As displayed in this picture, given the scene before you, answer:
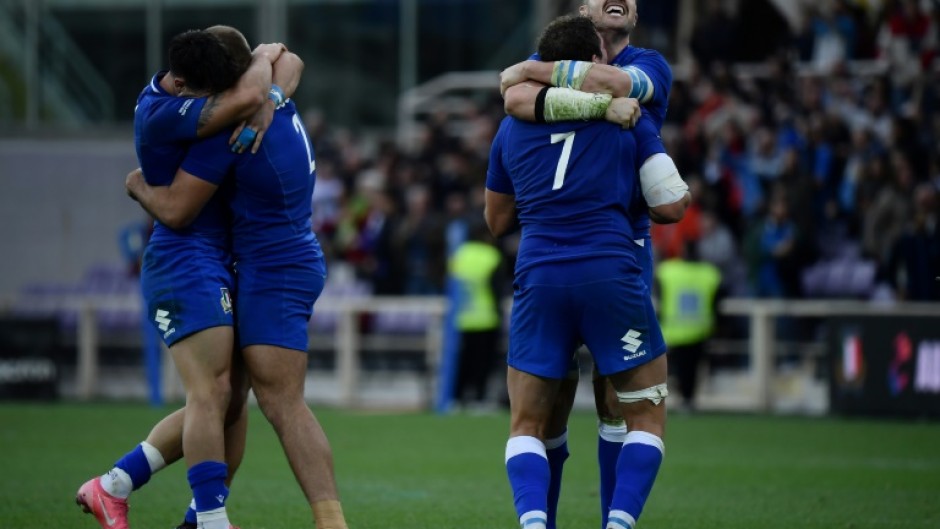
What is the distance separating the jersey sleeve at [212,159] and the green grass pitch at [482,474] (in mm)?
2426

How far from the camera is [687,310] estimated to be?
63.6 ft

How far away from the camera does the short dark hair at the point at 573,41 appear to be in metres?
7.25

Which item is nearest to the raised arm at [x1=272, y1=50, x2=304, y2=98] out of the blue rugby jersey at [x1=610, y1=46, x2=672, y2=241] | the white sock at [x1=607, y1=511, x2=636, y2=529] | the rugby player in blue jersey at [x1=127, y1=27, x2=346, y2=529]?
the rugby player in blue jersey at [x1=127, y1=27, x2=346, y2=529]

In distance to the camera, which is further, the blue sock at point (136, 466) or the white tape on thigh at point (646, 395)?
the blue sock at point (136, 466)

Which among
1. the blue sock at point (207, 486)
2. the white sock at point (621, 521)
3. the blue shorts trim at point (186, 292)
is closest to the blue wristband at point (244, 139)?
the blue shorts trim at point (186, 292)

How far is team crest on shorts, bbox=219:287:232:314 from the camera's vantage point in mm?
7586

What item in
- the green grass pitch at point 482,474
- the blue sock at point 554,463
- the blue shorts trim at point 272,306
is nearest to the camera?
the blue shorts trim at point 272,306

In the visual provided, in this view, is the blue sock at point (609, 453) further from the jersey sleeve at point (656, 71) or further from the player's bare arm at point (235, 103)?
the player's bare arm at point (235, 103)

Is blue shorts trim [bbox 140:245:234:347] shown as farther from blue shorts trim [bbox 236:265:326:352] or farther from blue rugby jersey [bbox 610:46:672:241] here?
blue rugby jersey [bbox 610:46:672:241]

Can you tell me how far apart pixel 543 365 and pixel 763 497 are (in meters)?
4.20

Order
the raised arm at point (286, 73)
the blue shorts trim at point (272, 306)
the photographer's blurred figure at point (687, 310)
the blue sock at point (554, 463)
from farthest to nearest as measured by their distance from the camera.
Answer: the photographer's blurred figure at point (687, 310), the raised arm at point (286, 73), the blue sock at point (554, 463), the blue shorts trim at point (272, 306)

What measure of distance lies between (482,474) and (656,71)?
5716 millimetres

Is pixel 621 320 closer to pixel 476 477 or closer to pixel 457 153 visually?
pixel 476 477

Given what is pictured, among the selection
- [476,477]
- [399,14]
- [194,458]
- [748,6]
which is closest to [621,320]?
[194,458]
